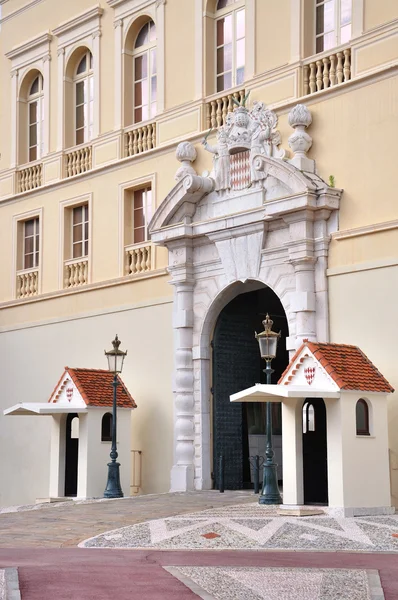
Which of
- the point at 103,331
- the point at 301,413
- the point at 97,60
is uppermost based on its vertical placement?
the point at 97,60

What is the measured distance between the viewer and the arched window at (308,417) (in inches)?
703

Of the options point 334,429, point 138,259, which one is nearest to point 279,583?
point 334,429

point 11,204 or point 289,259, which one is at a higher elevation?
point 11,204

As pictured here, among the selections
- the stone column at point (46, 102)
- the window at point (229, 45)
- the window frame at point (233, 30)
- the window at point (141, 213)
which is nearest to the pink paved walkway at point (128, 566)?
the window at point (141, 213)

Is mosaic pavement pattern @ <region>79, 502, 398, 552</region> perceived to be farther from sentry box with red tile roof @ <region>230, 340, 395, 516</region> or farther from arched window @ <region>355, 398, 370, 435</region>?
arched window @ <region>355, 398, 370, 435</region>

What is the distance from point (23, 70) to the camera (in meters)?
27.7

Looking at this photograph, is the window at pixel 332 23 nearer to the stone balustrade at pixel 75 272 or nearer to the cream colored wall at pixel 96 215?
the cream colored wall at pixel 96 215

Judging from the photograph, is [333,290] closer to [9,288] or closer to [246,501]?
[246,501]

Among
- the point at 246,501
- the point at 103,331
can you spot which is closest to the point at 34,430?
the point at 103,331

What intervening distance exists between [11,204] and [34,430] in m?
5.51

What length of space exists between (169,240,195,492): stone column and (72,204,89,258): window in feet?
12.0

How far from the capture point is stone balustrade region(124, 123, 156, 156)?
23859 millimetres

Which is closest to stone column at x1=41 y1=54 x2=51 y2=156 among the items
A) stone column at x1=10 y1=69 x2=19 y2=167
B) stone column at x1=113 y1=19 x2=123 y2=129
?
stone column at x1=10 y1=69 x2=19 y2=167

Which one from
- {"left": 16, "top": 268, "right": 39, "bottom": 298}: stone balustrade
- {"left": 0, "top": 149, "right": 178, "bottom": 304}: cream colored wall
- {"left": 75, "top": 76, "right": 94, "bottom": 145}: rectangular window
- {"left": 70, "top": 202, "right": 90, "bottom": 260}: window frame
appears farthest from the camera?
{"left": 16, "top": 268, "right": 39, "bottom": 298}: stone balustrade
